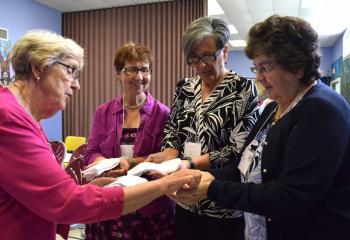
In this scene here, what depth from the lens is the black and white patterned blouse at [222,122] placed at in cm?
167

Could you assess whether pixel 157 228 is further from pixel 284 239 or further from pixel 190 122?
pixel 284 239

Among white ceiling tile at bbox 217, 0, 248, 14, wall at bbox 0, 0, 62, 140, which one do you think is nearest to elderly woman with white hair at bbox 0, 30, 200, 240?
wall at bbox 0, 0, 62, 140

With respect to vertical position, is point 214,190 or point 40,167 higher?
point 40,167

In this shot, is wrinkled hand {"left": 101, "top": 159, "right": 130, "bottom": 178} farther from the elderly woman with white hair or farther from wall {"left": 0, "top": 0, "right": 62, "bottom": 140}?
wall {"left": 0, "top": 0, "right": 62, "bottom": 140}

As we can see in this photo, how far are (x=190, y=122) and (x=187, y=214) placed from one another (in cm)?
46

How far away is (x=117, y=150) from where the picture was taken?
6.77 ft

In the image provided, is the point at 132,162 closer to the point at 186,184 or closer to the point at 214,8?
the point at 186,184

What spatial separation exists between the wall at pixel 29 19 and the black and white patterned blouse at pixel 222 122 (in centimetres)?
422

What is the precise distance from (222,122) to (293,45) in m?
0.58

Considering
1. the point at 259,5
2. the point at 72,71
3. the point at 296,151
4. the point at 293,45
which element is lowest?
the point at 296,151

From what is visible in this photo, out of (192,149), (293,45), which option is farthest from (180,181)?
(293,45)

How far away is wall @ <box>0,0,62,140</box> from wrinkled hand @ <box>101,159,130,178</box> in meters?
3.96

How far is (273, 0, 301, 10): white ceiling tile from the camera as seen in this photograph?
20.7ft

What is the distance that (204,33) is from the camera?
1.70 meters
